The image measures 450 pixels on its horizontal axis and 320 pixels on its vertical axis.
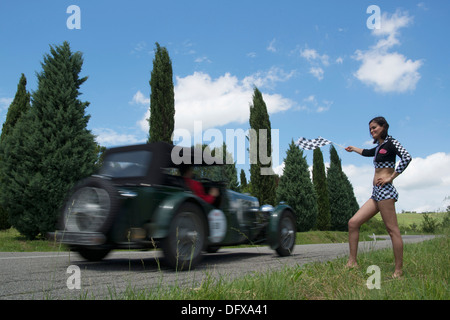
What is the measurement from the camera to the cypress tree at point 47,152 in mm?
11797

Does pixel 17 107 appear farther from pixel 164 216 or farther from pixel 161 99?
pixel 164 216

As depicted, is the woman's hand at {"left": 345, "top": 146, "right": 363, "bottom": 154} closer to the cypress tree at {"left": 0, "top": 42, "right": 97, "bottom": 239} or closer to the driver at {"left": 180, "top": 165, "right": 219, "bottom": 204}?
the driver at {"left": 180, "top": 165, "right": 219, "bottom": 204}

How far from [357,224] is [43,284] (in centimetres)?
358

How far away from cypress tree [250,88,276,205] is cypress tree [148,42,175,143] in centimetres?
658

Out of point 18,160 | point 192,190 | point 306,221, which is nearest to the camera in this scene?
point 192,190

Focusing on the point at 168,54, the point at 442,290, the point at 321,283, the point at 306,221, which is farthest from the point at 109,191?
the point at 306,221

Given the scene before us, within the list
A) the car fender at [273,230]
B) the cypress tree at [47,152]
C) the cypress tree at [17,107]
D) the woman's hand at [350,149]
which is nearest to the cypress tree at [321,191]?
the cypress tree at [47,152]

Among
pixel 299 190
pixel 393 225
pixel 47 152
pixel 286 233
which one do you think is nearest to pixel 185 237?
pixel 393 225

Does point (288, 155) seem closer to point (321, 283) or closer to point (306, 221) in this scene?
point (306, 221)

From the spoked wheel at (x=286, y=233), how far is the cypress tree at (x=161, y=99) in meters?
13.1

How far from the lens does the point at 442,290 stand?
2.95 meters

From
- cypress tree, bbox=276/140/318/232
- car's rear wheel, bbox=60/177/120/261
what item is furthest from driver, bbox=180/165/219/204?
cypress tree, bbox=276/140/318/232

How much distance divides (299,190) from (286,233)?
59.3 ft
